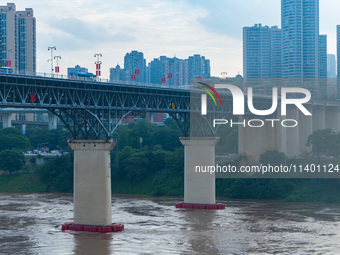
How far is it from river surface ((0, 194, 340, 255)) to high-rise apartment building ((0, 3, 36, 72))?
84.2m

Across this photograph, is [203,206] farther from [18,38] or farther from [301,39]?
[301,39]

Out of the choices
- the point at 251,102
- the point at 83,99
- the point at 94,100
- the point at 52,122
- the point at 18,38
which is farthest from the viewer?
the point at 18,38

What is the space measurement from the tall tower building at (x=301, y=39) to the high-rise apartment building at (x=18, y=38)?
73.4 m

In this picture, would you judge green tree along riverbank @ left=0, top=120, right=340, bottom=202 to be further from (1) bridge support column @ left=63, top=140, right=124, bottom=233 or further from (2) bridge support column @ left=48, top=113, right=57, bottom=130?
(1) bridge support column @ left=63, top=140, right=124, bottom=233

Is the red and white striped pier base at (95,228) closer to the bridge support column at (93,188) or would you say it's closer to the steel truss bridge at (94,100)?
the bridge support column at (93,188)

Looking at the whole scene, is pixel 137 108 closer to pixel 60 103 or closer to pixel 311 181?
pixel 60 103

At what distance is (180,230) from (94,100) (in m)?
14.2

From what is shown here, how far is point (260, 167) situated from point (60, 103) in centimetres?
4403

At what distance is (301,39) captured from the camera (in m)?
179

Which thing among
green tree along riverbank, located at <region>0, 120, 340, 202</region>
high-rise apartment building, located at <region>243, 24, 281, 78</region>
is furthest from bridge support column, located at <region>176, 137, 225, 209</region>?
high-rise apartment building, located at <region>243, 24, 281, 78</region>

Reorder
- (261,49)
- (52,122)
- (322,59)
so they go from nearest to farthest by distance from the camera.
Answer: (52,122) → (322,59) → (261,49)

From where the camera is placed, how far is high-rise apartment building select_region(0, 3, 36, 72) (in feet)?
494

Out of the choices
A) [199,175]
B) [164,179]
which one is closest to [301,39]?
[164,179]

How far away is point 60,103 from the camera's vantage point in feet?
180
